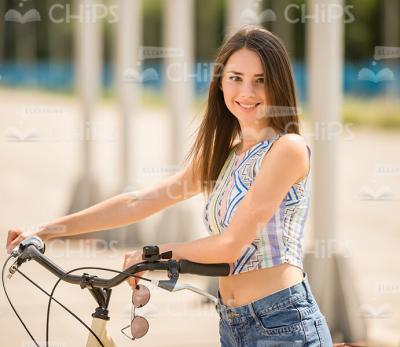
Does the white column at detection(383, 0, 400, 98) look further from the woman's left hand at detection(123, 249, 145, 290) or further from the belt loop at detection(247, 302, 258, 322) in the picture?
the woman's left hand at detection(123, 249, 145, 290)

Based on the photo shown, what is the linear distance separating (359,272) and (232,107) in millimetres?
6609

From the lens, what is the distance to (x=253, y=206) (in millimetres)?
2797

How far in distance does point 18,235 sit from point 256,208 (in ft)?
2.66

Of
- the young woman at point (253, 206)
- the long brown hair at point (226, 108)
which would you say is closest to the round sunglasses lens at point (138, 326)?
the young woman at point (253, 206)

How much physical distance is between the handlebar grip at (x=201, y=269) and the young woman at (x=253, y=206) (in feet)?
0.41

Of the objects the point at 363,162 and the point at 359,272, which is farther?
the point at 363,162

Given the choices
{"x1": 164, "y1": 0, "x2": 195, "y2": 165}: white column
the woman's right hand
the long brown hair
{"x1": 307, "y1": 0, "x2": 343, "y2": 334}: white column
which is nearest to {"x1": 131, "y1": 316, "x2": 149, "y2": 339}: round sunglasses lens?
the woman's right hand

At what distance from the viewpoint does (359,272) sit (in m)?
9.48

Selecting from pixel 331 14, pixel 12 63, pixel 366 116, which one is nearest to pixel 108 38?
pixel 12 63

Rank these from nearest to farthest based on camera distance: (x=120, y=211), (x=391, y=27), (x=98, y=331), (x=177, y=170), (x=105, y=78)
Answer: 1. (x=98, y=331)
2. (x=120, y=211)
3. (x=177, y=170)
4. (x=391, y=27)
5. (x=105, y=78)

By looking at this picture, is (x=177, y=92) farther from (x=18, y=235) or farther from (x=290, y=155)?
(x=290, y=155)

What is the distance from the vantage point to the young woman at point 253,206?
2.82m

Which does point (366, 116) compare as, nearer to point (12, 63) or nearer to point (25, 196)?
point (25, 196)

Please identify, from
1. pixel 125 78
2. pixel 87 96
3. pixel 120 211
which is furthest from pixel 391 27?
pixel 120 211
